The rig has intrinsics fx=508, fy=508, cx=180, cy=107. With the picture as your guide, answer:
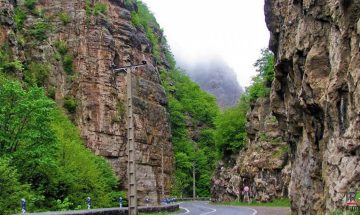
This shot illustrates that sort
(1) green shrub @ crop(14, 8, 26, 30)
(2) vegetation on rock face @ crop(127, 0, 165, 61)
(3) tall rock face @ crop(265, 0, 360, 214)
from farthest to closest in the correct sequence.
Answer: (2) vegetation on rock face @ crop(127, 0, 165, 61) → (1) green shrub @ crop(14, 8, 26, 30) → (3) tall rock face @ crop(265, 0, 360, 214)

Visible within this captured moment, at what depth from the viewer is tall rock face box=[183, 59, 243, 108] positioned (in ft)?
436

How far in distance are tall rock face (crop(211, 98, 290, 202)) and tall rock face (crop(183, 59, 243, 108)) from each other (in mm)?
81938

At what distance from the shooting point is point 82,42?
2142 inches

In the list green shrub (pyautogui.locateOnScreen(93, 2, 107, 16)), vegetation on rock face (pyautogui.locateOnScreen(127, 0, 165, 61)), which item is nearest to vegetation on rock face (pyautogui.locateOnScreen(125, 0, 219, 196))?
vegetation on rock face (pyautogui.locateOnScreen(127, 0, 165, 61))

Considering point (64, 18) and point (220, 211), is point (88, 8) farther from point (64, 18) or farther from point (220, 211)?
point (220, 211)

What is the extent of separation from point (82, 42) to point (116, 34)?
188 inches

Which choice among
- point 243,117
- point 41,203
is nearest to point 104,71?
point 243,117

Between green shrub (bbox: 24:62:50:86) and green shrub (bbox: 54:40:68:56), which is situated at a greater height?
green shrub (bbox: 54:40:68:56)

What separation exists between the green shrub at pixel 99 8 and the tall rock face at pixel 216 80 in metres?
75.1

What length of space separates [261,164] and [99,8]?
2659 cm

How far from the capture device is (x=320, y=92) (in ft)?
55.1

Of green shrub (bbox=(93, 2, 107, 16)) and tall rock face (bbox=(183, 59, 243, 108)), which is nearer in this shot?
green shrub (bbox=(93, 2, 107, 16))

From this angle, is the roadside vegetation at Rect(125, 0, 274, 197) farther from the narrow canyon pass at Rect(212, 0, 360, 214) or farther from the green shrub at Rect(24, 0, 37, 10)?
the narrow canyon pass at Rect(212, 0, 360, 214)

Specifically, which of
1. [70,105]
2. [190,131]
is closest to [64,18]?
[70,105]
